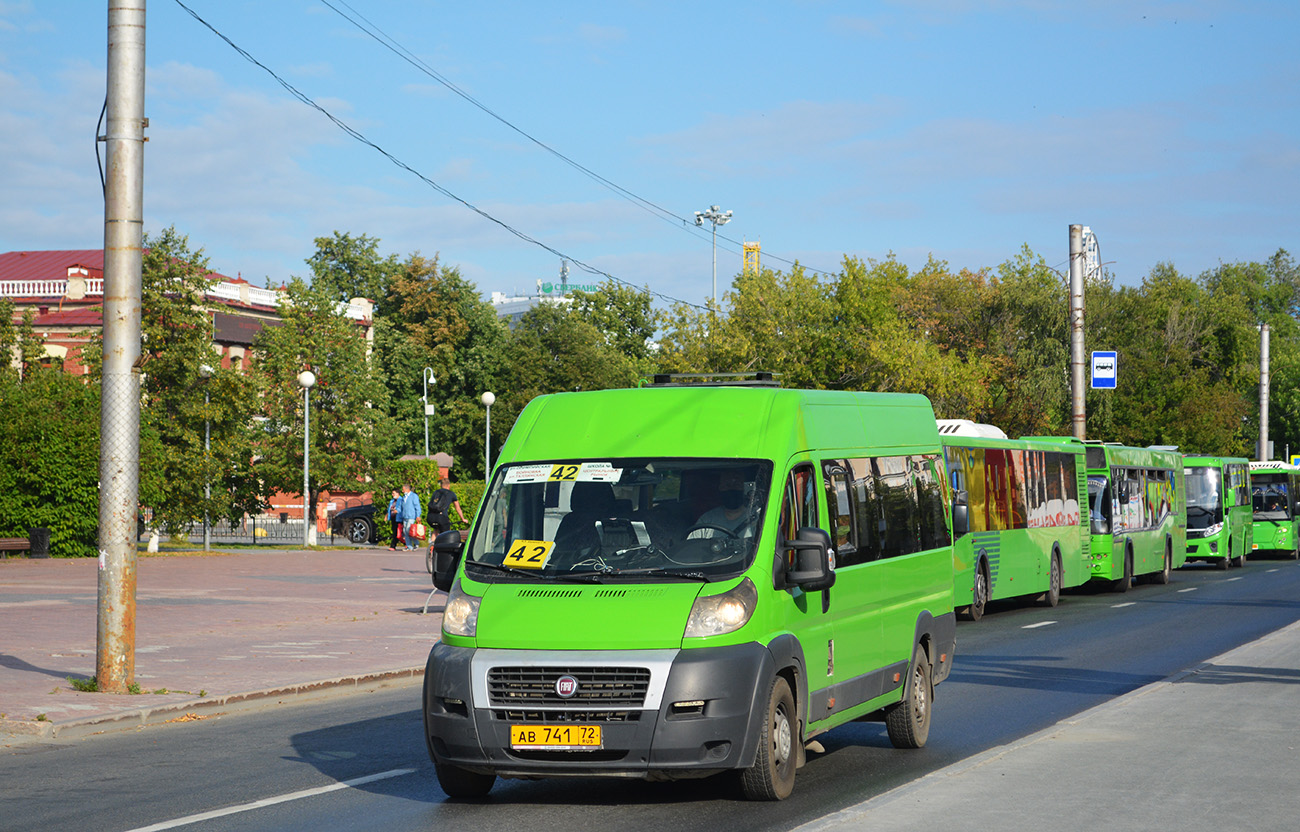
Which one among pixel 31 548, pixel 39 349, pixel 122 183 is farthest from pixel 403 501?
pixel 122 183

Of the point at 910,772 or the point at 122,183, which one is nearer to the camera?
the point at 910,772

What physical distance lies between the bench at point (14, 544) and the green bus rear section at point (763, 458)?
89.9 feet

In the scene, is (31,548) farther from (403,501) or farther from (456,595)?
(456,595)

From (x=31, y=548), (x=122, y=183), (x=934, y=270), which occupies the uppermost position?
(x=934, y=270)

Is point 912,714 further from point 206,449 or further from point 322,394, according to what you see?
point 322,394

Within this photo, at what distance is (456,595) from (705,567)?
1.38 metres

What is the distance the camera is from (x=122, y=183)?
13.2m

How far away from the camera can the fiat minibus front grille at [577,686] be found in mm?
7484

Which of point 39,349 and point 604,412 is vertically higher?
point 39,349

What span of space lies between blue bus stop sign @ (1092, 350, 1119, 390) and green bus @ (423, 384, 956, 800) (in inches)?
1235

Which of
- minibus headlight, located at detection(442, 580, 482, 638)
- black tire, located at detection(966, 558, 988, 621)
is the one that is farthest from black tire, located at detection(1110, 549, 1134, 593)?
minibus headlight, located at detection(442, 580, 482, 638)

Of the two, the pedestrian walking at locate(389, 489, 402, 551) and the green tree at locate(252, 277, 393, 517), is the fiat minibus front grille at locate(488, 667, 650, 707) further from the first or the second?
the green tree at locate(252, 277, 393, 517)

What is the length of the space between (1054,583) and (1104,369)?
16.0m

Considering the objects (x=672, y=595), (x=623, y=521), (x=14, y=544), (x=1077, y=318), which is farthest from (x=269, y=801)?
(x=1077, y=318)
